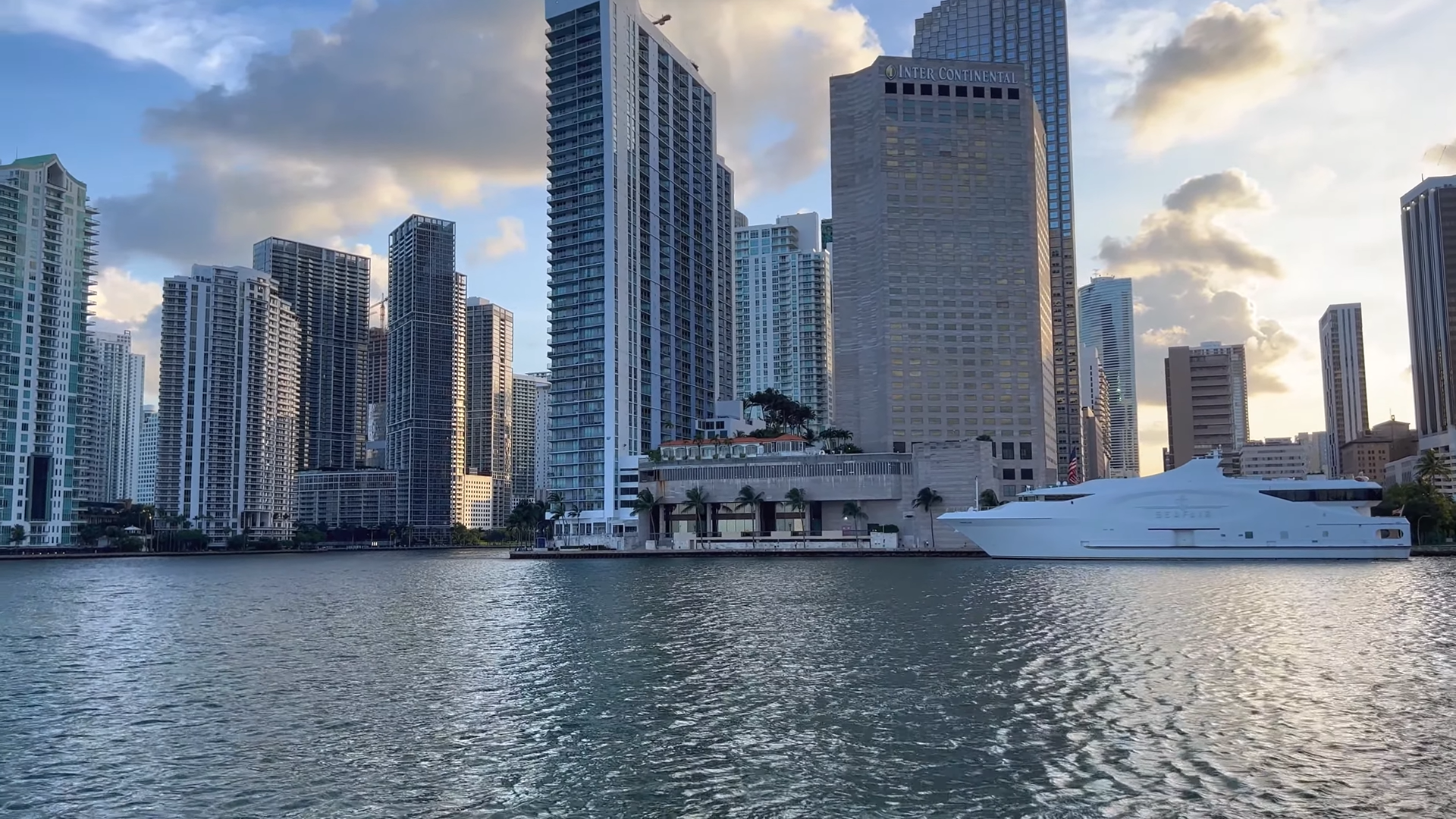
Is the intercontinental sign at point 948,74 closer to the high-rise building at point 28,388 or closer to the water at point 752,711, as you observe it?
the water at point 752,711

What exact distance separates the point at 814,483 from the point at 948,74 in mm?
86581

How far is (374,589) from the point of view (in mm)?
93375

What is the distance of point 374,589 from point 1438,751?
277 ft

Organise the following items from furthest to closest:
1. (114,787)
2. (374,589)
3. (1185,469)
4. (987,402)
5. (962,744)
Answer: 1. (987,402)
2. (1185,469)
3. (374,589)
4. (962,744)
5. (114,787)

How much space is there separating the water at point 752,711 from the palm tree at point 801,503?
96141mm

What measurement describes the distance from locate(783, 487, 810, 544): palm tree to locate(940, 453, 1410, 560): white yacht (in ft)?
180

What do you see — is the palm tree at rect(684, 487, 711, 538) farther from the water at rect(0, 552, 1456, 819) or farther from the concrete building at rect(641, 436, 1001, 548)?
the water at rect(0, 552, 1456, 819)

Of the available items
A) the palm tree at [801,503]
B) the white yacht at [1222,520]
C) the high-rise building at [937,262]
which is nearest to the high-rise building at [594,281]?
the palm tree at [801,503]

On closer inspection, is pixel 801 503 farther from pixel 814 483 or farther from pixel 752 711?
pixel 752 711

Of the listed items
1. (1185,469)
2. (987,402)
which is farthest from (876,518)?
(1185,469)

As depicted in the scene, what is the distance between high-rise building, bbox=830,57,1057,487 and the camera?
188m

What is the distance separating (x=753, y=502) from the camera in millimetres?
168125

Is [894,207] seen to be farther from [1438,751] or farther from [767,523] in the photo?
[1438,751]

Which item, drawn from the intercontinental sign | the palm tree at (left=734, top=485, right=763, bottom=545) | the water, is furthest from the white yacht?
the intercontinental sign
